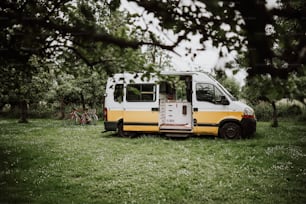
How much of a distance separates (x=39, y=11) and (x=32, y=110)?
108 ft

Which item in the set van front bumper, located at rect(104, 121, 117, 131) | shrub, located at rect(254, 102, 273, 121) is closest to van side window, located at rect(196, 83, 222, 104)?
van front bumper, located at rect(104, 121, 117, 131)

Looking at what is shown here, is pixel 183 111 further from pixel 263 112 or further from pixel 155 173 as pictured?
pixel 263 112

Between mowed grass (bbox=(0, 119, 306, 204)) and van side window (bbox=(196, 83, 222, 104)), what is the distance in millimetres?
2198

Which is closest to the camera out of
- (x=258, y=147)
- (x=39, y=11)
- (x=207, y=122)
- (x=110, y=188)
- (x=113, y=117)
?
(x=39, y=11)

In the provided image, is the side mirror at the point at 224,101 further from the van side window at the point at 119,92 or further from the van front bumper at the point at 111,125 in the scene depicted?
the van side window at the point at 119,92

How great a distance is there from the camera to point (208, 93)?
1451 centimetres

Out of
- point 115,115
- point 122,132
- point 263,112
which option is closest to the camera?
point 115,115

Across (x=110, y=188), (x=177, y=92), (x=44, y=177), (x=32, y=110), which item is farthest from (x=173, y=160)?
(x=32, y=110)

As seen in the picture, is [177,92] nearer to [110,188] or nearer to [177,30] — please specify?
[110,188]

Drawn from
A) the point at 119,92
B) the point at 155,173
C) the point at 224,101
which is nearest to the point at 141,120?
the point at 224,101

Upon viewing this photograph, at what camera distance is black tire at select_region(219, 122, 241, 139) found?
14289mm

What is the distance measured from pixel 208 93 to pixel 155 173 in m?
6.93

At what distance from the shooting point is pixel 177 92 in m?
15.8

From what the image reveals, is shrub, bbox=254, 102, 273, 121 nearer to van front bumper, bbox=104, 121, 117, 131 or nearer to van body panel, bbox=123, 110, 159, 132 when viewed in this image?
van body panel, bbox=123, 110, 159, 132
